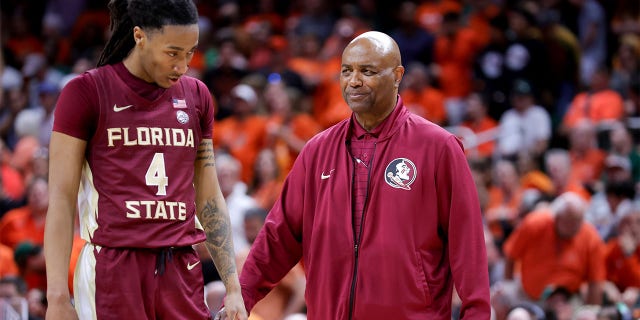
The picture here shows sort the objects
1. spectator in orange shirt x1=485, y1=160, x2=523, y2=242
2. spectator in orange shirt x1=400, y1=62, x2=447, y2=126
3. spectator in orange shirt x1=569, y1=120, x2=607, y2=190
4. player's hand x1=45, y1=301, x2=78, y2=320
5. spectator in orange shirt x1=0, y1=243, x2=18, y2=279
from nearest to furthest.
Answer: player's hand x1=45, y1=301, x2=78, y2=320, spectator in orange shirt x1=0, y1=243, x2=18, y2=279, spectator in orange shirt x1=485, y1=160, x2=523, y2=242, spectator in orange shirt x1=569, y1=120, x2=607, y2=190, spectator in orange shirt x1=400, y1=62, x2=447, y2=126

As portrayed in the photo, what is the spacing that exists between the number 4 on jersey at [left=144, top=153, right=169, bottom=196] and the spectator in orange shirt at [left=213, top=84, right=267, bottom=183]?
24.2 ft

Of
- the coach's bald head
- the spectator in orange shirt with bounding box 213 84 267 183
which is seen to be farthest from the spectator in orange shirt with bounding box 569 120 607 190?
the coach's bald head

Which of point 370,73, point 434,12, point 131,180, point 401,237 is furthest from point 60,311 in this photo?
point 434,12

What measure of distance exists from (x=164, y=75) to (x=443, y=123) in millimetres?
8734

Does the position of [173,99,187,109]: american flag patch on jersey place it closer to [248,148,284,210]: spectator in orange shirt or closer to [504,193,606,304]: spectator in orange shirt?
[504,193,606,304]: spectator in orange shirt

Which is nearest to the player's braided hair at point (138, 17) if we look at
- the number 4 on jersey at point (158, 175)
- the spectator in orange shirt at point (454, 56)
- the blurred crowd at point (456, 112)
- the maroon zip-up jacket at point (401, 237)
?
the number 4 on jersey at point (158, 175)

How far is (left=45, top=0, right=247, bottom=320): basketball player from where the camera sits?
4352 millimetres

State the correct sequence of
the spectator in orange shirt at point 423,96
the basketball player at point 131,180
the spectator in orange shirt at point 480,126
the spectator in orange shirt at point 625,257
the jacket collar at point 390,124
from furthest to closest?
the spectator in orange shirt at point 423,96
the spectator in orange shirt at point 480,126
the spectator in orange shirt at point 625,257
the jacket collar at point 390,124
the basketball player at point 131,180

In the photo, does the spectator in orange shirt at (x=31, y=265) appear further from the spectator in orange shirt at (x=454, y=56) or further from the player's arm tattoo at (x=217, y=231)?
the spectator in orange shirt at (x=454, y=56)

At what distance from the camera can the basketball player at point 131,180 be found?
4352 mm

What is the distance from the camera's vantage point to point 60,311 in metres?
4.27

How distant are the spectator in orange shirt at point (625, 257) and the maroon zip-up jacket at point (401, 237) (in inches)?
198

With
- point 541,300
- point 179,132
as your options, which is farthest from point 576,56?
point 179,132

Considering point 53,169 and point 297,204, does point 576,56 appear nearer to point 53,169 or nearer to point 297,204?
point 297,204
